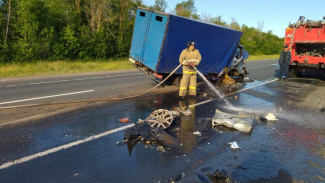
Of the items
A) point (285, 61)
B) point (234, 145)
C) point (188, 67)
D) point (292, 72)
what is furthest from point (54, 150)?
point (292, 72)

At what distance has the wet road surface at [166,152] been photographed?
11.4 ft

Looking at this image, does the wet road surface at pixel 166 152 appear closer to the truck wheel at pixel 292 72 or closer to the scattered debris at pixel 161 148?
the scattered debris at pixel 161 148

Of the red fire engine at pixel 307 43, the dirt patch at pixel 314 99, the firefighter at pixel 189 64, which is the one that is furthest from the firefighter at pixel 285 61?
the firefighter at pixel 189 64

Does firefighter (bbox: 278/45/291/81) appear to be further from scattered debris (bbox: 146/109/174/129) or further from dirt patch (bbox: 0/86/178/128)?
scattered debris (bbox: 146/109/174/129)

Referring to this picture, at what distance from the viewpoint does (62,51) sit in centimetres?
1880

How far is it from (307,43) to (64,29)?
17.0 metres

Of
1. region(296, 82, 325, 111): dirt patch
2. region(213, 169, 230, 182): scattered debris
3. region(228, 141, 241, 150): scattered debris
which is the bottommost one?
region(213, 169, 230, 182): scattered debris

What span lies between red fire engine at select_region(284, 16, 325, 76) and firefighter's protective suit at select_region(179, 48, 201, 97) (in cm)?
792

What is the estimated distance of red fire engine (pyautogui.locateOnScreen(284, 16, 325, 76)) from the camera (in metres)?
12.4

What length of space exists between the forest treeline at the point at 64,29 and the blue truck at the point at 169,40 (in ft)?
35.6

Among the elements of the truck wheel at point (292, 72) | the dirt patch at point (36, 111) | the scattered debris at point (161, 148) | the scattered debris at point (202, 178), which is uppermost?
the truck wheel at point (292, 72)

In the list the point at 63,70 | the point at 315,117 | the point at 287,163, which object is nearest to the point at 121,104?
the point at 287,163

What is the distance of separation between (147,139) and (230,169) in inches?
62.3

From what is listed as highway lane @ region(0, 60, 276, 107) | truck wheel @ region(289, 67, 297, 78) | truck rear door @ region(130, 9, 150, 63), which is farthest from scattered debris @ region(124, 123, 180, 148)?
truck wheel @ region(289, 67, 297, 78)
